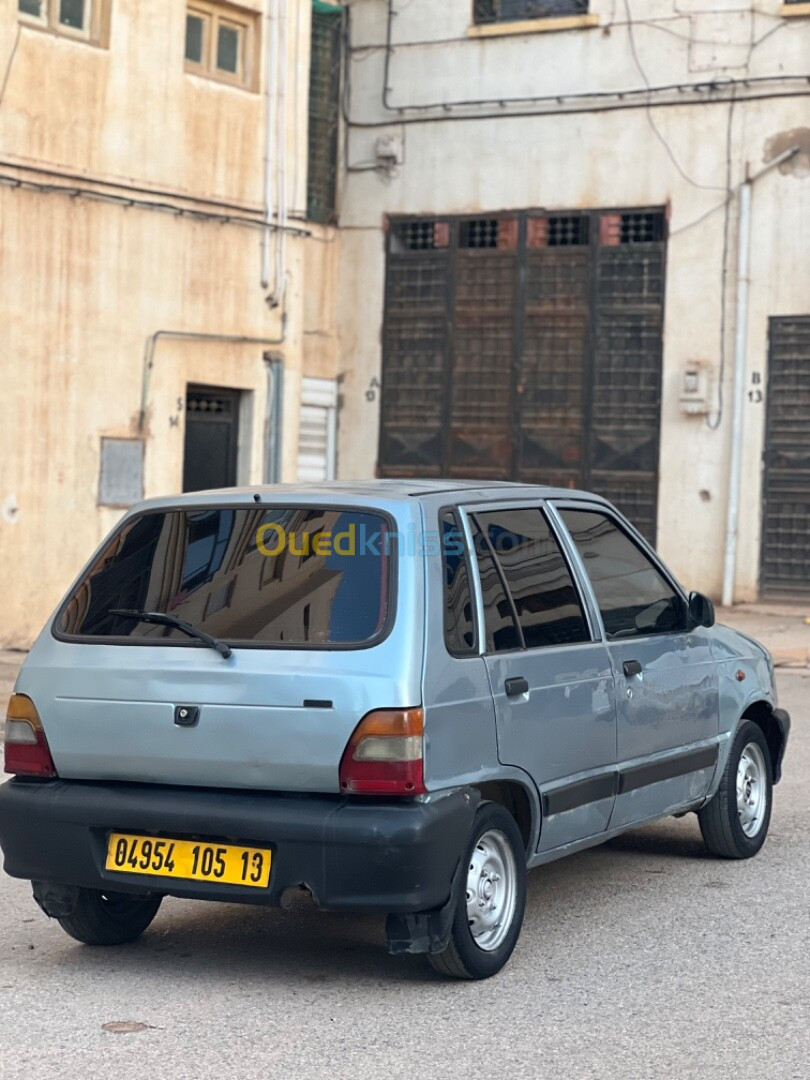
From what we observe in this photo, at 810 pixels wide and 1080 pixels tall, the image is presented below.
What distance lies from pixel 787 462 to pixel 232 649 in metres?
15.0

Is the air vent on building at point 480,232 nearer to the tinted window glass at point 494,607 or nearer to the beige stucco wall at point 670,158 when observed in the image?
the beige stucco wall at point 670,158

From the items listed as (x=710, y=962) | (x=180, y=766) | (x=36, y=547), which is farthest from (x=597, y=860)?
(x=36, y=547)

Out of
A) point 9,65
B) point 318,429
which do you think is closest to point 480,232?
point 318,429

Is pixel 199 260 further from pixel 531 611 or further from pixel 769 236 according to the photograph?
pixel 531 611

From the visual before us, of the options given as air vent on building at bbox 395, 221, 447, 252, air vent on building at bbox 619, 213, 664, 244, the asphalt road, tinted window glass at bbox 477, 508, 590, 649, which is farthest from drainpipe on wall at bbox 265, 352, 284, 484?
tinted window glass at bbox 477, 508, 590, 649

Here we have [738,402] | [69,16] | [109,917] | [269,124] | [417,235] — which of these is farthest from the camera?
[417,235]

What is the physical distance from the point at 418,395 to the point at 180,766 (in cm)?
1660

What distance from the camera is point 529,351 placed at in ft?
69.2

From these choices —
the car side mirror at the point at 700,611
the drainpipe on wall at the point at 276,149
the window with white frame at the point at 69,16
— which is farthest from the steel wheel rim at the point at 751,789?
the drainpipe on wall at the point at 276,149

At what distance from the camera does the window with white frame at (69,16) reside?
1559 centimetres

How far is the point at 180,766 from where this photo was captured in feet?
18.1

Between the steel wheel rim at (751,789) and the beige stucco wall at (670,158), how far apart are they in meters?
12.2

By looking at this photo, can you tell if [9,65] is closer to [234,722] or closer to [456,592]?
[456,592]

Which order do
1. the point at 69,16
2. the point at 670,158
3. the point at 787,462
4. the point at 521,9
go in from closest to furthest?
1. the point at 69,16
2. the point at 787,462
3. the point at 670,158
4. the point at 521,9
